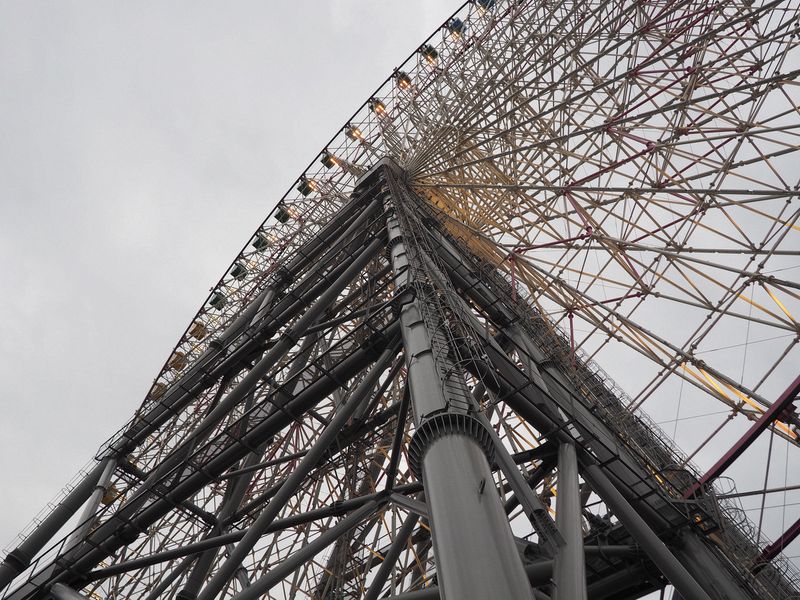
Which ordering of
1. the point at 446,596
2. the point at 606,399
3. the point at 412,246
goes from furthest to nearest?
the point at 606,399 < the point at 412,246 < the point at 446,596

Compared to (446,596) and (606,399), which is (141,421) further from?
(446,596)

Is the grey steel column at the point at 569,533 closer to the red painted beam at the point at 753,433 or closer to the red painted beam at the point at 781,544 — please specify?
the red painted beam at the point at 753,433

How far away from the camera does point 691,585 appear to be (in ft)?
28.8

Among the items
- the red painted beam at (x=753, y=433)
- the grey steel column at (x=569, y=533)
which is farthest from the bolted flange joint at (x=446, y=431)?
the red painted beam at (x=753, y=433)

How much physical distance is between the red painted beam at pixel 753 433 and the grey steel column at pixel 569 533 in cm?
377

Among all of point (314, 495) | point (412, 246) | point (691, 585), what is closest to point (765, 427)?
point (691, 585)

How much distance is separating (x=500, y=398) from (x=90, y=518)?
9.55 meters

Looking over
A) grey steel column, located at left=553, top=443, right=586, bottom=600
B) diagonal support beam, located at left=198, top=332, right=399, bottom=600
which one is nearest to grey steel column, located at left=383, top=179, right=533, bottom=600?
grey steel column, located at left=553, top=443, right=586, bottom=600

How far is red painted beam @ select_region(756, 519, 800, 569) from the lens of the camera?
11406 millimetres

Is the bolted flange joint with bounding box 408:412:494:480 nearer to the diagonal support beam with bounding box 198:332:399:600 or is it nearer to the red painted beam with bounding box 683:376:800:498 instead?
the diagonal support beam with bounding box 198:332:399:600

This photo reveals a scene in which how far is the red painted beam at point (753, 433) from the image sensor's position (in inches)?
465

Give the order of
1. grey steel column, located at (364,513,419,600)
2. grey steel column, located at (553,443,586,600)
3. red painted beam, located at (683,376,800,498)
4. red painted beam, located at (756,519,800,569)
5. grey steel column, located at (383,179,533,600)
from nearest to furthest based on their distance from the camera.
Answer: grey steel column, located at (383,179,533,600) → grey steel column, located at (553,443,586,600) → grey steel column, located at (364,513,419,600) → red painted beam, located at (756,519,800,569) → red painted beam, located at (683,376,800,498)

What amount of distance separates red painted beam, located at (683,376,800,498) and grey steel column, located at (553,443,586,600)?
12.4 ft

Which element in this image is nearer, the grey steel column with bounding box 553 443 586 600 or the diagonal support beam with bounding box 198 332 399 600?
the grey steel column with bounding box 553 443 586 600
